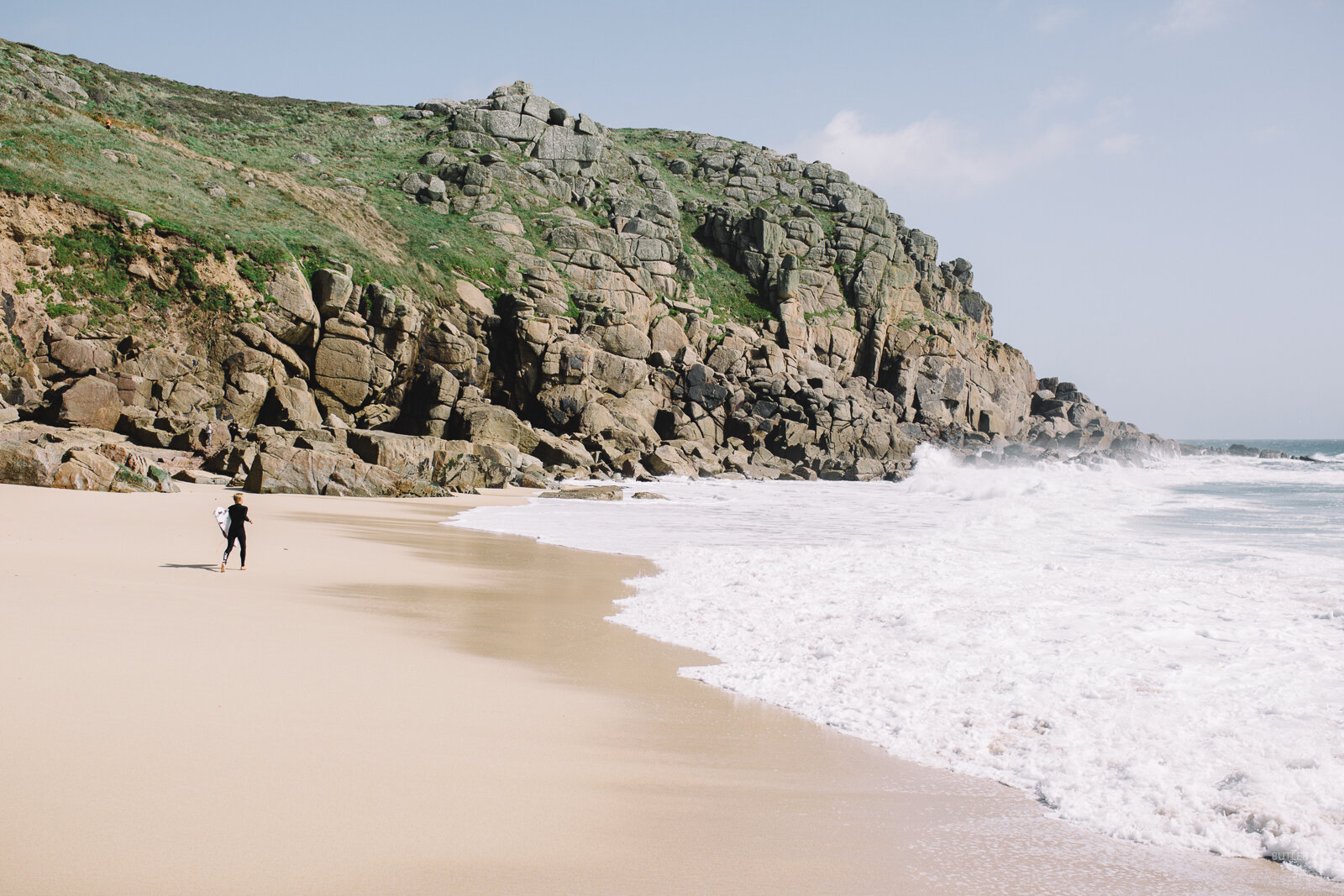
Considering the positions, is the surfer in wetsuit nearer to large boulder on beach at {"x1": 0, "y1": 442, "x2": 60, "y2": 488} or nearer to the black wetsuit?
the black wetsuit

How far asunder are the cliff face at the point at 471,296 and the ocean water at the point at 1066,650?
14547 millimetres

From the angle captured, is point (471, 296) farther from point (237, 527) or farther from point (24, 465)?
point (237, 527)

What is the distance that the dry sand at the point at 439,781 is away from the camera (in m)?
3.10

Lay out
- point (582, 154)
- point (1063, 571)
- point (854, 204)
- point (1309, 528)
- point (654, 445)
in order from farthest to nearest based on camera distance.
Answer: point (854, 204), point (582, 154), point (654, 445), point (1309, 528), point (1063, 571)

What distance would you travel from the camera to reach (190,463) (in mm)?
23141

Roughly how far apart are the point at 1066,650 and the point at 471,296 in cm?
3744

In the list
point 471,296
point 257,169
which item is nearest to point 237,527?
point 471,296

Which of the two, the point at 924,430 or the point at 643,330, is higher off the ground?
the point at 643,330

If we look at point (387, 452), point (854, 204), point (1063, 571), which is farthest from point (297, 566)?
point (854, 204)

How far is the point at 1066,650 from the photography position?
7121 millimetres

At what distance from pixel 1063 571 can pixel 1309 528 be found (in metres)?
10.8

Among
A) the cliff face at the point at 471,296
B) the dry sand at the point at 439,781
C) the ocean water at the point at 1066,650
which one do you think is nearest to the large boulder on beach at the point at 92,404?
the cliff face at the point at 471,296

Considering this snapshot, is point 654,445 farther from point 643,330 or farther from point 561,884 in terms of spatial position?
point 561,884

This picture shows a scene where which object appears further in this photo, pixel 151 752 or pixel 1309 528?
pixel 1309 528
